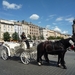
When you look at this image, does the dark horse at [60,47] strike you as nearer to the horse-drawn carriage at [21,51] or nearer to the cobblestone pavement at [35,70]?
the cobblestone pavement at [35,70]

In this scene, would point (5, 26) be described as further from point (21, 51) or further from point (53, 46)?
point (53, 46)

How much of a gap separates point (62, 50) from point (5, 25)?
85016mm

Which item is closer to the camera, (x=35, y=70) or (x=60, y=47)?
(x=35, y=70)

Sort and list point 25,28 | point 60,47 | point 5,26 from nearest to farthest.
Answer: point 60,47
point 5,26
point 25,28

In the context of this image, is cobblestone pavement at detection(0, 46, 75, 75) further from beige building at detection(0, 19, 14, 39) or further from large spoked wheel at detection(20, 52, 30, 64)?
beige building at detection(0, 19, 14, 39)

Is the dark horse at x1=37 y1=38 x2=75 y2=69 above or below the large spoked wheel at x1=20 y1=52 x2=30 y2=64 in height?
above

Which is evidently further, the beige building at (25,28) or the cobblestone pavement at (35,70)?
the beige building at (25,28)

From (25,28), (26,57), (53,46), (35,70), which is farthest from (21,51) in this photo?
(25,28)

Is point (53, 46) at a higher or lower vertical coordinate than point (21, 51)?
higher

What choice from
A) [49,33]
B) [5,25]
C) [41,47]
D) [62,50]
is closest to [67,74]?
[62,50]

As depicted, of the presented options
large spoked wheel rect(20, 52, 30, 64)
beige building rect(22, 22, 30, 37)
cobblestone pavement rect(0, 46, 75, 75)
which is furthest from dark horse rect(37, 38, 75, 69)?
beige building rect(22, 22, 30, 37)

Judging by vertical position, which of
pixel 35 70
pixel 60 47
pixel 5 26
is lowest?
pixel 35 70

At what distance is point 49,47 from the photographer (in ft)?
26.9

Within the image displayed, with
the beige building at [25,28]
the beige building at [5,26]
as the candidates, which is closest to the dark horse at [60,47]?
the beige building at [5,26]
